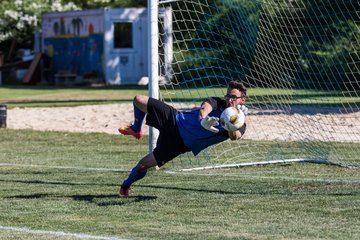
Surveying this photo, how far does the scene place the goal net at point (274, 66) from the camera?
587 inches

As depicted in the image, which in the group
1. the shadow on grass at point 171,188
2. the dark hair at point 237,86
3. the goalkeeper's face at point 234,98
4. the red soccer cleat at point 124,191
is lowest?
the shadow on grass at point 171,188

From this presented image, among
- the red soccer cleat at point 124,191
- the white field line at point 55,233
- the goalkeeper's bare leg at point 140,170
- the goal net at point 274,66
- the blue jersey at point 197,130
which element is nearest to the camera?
the white field line at point 55,233

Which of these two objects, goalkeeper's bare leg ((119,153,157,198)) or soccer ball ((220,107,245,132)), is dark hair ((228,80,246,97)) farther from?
goalkeeper's bare leg ((119,153,157,198))

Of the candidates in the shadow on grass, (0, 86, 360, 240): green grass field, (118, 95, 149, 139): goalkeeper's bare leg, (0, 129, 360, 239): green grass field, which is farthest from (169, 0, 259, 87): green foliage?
the shadow on grass

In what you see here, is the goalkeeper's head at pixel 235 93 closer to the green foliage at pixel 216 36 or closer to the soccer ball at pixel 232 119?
the soccer ball at pixel 232 119

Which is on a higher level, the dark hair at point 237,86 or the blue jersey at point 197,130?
the dark hair at point 237,86

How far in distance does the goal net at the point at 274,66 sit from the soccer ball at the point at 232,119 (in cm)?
391

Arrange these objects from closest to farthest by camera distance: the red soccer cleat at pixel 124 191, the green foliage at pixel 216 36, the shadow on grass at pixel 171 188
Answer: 1. the shadow on grass at pixel 171 188
2. the red soccer cleat at pixel 124 191
3. the green foliage at pixel 216 36

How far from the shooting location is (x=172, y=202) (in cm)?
1016

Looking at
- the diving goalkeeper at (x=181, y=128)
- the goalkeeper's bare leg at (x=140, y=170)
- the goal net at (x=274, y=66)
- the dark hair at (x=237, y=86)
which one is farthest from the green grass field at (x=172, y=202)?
the goal net at (x=274, y=66)

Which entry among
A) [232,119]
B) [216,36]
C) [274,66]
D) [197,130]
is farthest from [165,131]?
[274,66]

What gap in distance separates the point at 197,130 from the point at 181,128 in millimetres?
205

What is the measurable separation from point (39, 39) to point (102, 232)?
123 ft

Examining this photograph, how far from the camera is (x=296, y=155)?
48.4ft
